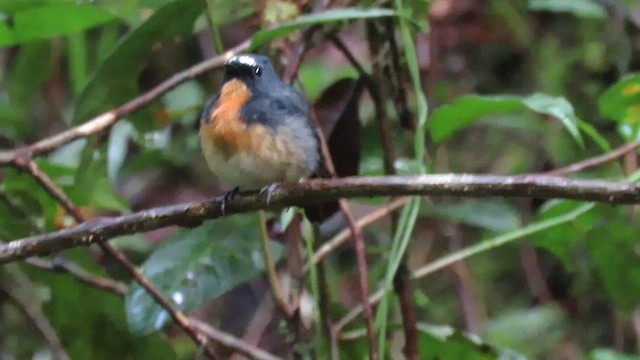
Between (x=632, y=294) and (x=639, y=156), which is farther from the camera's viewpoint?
(x=639, y=156)

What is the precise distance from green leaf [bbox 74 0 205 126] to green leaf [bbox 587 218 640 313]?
828 mm

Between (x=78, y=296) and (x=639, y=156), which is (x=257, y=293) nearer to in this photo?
(x=78, y=296)

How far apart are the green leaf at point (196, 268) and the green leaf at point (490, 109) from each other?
0.39 metres

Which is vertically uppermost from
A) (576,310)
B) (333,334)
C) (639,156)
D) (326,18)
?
(326,18)

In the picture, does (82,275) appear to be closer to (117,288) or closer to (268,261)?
(117,288)

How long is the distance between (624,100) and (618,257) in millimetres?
304

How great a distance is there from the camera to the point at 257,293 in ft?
7.83

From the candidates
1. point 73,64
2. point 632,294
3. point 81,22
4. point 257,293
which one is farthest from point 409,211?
point 73,64

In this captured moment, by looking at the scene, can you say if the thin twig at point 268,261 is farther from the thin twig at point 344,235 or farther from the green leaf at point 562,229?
the green leaf at point 562,229

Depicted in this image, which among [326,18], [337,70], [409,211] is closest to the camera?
[326,18]

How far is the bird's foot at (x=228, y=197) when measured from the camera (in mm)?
1373

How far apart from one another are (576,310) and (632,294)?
96 cm

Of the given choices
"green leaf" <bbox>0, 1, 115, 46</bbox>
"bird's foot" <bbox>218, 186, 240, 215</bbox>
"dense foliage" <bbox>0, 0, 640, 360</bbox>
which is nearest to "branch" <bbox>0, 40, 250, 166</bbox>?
"dense foliage" <bbox>0, 0, 640, 360</bbox>

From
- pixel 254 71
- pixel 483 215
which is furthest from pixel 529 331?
pixel 254 71
